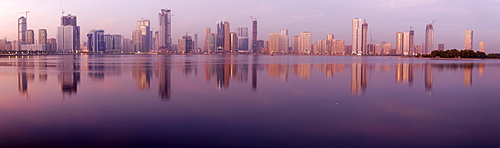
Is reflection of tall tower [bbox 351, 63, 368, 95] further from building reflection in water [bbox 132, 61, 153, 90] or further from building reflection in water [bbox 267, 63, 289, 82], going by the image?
building reflection in water [bbox 132, 61, 153, 90]

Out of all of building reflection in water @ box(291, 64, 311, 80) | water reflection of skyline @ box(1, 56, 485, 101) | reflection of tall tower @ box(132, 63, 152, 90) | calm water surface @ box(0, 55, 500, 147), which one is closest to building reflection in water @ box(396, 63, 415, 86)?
water reflection of skyline @ box(1, 56, 485, 101)

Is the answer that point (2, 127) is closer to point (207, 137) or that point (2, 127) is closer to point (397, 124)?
point (207, 137)

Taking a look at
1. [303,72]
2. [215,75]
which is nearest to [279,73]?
[303,72]

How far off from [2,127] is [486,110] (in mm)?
15330

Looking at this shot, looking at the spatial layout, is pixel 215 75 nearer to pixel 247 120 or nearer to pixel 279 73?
pixel 279 73

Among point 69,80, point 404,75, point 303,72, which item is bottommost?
point 69,80

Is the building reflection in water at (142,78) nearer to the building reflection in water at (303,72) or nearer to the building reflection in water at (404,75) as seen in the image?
the building reflection in water at (303,72)

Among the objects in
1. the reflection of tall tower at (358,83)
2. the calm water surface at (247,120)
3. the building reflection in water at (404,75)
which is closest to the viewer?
the calm water surface at (247,120)

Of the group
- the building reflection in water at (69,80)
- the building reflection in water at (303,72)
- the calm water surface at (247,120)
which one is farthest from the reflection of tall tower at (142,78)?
the building reflection in water at (303,72)

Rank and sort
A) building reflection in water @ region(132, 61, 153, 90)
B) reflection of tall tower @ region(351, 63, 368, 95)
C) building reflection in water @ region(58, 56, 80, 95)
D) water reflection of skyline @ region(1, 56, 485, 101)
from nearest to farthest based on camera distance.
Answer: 1. reflection of tall tower @ region(351, 63, 368, 95)
2. building reflection in water @ region(58, 56, 80, 95)
3. building reflection in water @ region(132, 61, 153, 90)
4. water reflection of skyline @ region(1, 56, 485, 101)

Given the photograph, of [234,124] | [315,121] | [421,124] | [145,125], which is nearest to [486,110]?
[421,124]

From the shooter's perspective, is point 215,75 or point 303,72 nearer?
point 215,75

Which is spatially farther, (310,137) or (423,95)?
(423,95)

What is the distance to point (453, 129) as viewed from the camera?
33.1 ft
